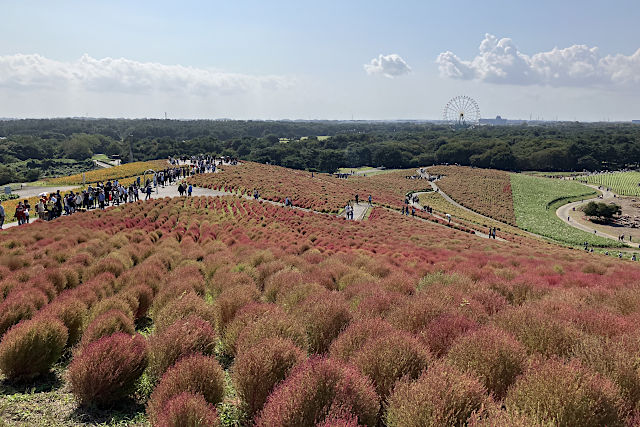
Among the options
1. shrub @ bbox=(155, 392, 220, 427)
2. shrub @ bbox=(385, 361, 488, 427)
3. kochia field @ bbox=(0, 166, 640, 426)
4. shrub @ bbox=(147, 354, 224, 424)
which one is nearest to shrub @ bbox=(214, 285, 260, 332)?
kochia field @ bbox=(0, 166, 640, 426)

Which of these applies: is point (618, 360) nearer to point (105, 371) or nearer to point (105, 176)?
point (105, 371)

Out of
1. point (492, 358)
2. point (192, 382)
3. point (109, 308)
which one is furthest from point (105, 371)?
point (492, 358)

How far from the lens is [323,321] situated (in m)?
6.95

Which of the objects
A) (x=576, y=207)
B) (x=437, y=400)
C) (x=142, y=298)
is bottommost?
(x=576, y=207)

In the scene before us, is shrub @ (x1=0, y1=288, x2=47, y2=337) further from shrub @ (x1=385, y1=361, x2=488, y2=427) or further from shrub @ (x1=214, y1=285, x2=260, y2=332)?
shrub @ (x1=385, y1=361, x2=488, y2=427)

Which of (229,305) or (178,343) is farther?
(229,305)

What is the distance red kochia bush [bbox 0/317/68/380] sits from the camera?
5852mm

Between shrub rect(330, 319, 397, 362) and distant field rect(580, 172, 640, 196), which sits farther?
distant field rect(580, 172, 640, 196)

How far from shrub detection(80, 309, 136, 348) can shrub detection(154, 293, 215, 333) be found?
21.0 inches

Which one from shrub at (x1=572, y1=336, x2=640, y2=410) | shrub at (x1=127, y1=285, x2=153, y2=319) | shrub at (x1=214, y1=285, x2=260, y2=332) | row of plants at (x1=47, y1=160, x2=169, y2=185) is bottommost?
row of plants at (x1=47, y1=160, x2=169, y2=185)

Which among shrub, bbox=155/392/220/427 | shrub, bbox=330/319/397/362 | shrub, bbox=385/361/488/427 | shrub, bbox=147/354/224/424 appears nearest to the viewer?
shrub, bbox=385/361/488/427

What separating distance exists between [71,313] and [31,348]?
53.0 inches

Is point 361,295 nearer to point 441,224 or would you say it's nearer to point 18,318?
point 18,318

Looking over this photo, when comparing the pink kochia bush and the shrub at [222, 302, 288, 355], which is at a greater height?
the pink kochia bush
